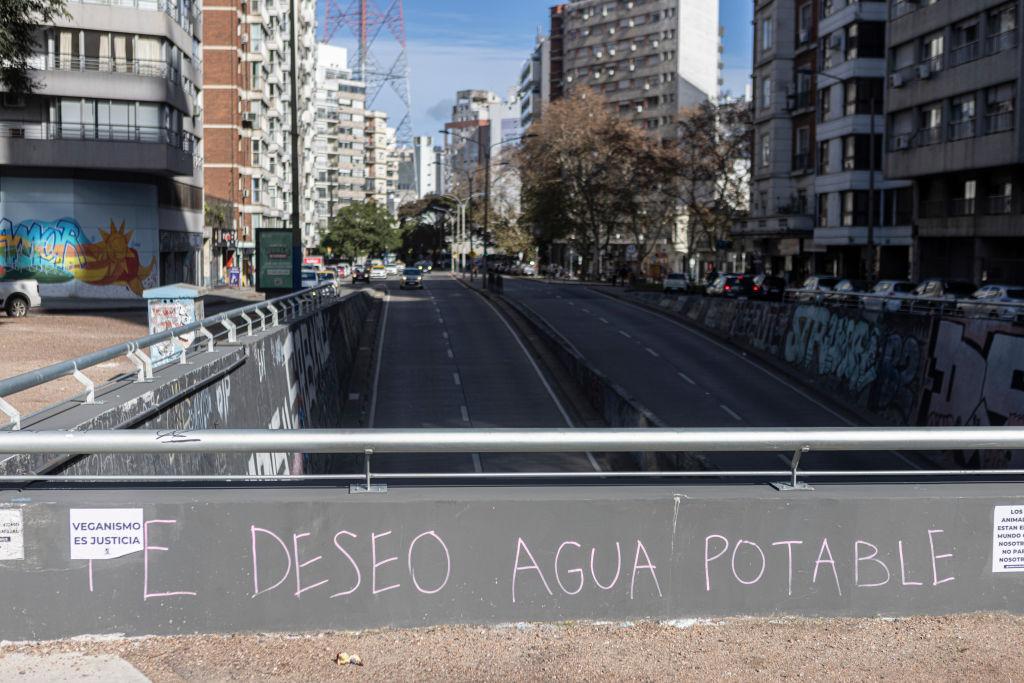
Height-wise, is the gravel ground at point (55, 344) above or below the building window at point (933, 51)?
below

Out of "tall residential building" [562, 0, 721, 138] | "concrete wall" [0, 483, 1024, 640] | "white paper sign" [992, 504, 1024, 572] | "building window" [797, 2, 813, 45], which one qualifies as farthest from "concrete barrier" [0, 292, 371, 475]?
"tall residential building" [562, 0, 721, 138]

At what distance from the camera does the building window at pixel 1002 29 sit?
45.0 m

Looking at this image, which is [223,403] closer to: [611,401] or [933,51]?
[611,401]

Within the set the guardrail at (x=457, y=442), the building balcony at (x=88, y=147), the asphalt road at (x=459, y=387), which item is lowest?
the asphalt road at (x=459, y=387)

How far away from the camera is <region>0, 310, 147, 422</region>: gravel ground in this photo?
1798 centimetres

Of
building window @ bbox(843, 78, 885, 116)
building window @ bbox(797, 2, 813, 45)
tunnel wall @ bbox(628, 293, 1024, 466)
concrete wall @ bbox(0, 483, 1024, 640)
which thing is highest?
building window @ bbox(797, 2, 813, 45)

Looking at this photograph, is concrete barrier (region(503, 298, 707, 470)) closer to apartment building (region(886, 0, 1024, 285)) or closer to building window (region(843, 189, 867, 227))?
apartment building (region(886, 0, 1024, 285))

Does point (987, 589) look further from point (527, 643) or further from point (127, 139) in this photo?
point (127, 139)

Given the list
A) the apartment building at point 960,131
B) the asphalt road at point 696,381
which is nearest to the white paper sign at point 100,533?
the asphalt road at point 696,381

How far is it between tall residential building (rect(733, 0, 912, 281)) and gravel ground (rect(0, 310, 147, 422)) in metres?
35.9

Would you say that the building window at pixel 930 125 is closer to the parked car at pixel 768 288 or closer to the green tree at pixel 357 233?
the parked car at pixel 768 288

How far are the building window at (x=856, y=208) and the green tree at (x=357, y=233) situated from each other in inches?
3711

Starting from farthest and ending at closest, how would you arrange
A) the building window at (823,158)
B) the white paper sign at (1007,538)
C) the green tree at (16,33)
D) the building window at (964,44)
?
the building window at (823,158)
the building window at (964,44)
the green tree at (16,33)
the white paper sign at (1007,538)

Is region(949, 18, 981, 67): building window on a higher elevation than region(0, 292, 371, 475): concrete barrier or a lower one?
higher
